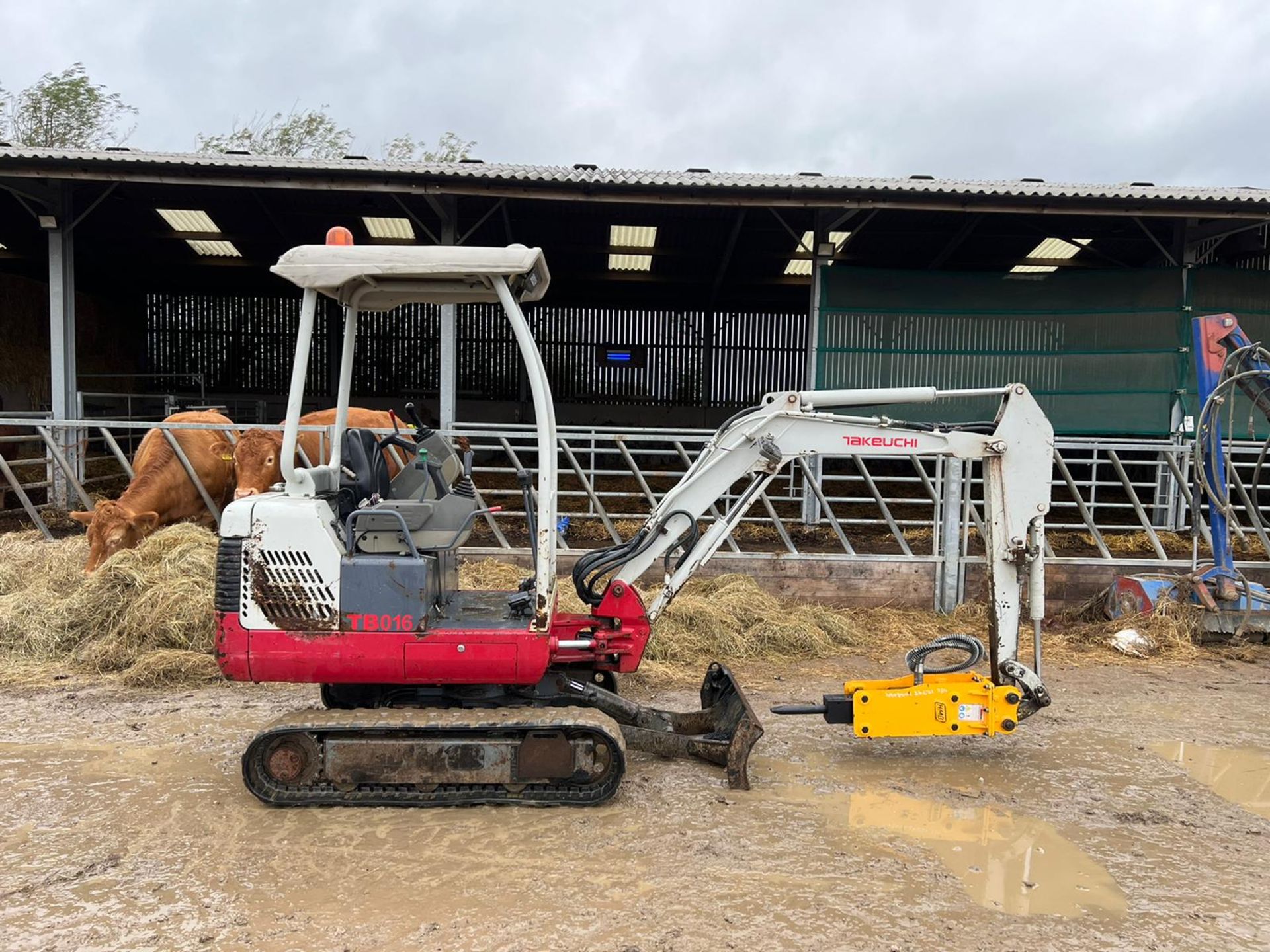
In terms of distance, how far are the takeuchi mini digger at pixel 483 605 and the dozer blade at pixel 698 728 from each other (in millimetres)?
13

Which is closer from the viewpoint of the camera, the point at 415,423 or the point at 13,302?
the point at 415,423

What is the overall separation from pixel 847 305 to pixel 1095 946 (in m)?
9.57

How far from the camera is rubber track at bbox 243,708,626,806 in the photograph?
3.98 metres

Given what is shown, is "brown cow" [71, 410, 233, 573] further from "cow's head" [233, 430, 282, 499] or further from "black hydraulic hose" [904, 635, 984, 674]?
"black hydraulic hose" [904, 635, 984, 674]

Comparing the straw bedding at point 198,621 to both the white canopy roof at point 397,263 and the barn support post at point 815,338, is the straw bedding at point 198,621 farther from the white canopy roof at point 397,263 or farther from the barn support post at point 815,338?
the white canopy roof at point 397,263

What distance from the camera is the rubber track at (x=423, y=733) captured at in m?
3.98

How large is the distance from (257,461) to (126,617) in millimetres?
2154

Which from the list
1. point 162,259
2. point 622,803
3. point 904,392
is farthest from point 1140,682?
point 162,259

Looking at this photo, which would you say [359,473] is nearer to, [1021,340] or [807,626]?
[807,626]

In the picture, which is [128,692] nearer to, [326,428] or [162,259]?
[326,428]

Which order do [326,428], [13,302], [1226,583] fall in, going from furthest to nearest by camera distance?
1. [13,302]
2. [326,428]
3. [1226,583]

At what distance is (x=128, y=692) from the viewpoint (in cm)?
581

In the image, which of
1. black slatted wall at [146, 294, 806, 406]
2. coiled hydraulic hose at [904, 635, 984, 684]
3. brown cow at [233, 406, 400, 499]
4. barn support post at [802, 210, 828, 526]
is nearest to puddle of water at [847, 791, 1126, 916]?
coiled hydraulic hose at [904, 635, 984, 684]

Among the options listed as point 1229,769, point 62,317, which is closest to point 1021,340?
point 1229,769
